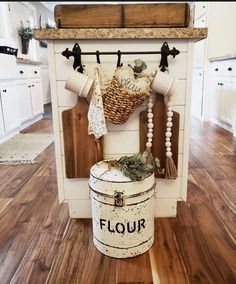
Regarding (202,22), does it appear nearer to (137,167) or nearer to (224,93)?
(224,93)

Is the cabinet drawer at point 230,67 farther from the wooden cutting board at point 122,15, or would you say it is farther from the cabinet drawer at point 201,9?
the wooden cutting board at point 122,15

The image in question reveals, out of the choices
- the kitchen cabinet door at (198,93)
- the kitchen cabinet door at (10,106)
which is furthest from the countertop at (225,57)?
the kitchen cabinet door at (10,106)

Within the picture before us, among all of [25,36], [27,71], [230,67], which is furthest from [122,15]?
[25,36]

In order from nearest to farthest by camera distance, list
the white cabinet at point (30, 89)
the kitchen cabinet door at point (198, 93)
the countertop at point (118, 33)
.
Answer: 1. the countertop at point (118, 33)
2. the white cabinet at point (30, 89)
3. the kitchen cabinet door at point (198, 93)

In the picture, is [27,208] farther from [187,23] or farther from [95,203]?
[187,23]

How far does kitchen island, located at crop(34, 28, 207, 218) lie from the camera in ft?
3.86

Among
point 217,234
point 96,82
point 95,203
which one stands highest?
point 96,82

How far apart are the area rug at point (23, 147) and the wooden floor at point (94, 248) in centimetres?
45

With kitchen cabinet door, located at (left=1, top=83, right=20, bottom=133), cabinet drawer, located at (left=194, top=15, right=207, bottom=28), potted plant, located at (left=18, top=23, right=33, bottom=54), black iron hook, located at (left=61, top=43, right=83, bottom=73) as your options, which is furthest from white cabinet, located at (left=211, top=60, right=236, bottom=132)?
potted plant, located at (left=18, top=23, right=33, bottom=54)

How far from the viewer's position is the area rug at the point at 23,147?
2455 mm

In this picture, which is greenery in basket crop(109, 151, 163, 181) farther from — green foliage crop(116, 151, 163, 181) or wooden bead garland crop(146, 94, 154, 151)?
wooden bead garland crop(146, 94, 154, 151)

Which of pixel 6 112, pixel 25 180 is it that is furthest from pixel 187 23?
pixel 6 112

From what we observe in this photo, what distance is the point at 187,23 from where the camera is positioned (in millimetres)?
1201

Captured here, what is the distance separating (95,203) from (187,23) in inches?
35.1
